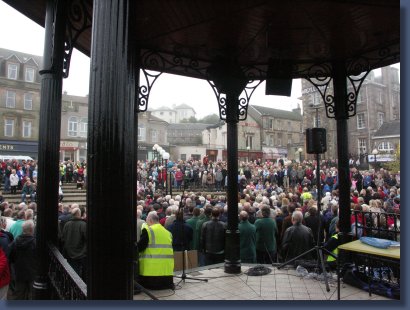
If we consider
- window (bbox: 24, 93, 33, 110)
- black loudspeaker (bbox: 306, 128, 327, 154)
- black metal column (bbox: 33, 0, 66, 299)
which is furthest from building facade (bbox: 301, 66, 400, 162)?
black metal column (bbox: 33, 0, 66, 299)

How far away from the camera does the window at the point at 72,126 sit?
136ft

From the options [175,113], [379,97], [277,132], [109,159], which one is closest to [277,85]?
[109,159]

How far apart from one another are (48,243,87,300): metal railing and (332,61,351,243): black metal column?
5.06 metres

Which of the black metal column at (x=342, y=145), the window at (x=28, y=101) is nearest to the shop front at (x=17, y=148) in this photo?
the window at (x=28, y=101)

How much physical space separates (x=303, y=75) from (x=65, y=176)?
19.0 metres

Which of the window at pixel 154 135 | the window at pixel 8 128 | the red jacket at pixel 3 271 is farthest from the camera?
the window at pixel 154 135

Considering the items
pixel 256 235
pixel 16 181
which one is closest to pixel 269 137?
pixel 16 181

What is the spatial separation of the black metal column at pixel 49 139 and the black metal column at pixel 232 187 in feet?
11.5

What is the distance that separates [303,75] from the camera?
687 centimetres

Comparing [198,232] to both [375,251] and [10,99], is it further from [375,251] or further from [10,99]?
[10,99]

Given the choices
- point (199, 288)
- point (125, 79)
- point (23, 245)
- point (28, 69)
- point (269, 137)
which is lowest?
point (199, 288)

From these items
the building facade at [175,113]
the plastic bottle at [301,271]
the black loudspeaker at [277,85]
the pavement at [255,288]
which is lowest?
the pavement at [255,288]

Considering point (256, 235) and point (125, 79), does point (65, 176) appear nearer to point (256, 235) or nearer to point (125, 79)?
point (256, 235)

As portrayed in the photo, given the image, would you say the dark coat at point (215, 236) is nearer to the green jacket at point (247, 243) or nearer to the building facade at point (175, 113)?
the green jacket at point (247, 243)
